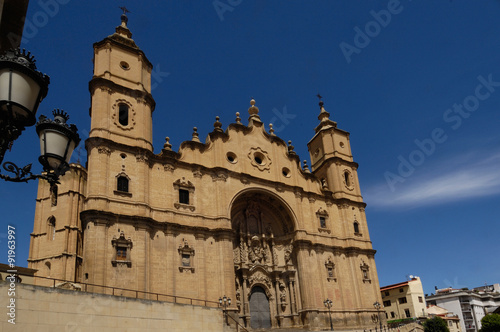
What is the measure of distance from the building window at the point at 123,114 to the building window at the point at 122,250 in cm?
910

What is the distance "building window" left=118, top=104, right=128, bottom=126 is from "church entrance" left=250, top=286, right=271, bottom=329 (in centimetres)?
1701

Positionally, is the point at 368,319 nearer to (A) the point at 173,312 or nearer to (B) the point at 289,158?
(B) the point at 289,158

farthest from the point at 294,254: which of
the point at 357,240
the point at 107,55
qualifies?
the point at 107,55

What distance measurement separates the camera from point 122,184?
27.0 metres

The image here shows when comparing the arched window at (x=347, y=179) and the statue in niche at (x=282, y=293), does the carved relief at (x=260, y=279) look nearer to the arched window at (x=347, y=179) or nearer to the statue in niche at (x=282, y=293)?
the statue in niche at (x=282, y=293)

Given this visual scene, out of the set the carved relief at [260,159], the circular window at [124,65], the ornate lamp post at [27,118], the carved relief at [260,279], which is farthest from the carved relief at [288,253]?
the ornate lamp post at [27,118]

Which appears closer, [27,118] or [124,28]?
[27,118]

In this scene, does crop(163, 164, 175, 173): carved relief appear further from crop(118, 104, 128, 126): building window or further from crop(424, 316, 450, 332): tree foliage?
crop(424, 316, 450, 332): tree foliage

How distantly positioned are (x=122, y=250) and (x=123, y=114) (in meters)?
10.8

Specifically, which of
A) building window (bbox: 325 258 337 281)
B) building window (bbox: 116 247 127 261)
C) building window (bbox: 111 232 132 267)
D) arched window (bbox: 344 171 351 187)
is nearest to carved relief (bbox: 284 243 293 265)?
building window (bbox: 325 258 337 281)

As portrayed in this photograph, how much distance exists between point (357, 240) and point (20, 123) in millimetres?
37277

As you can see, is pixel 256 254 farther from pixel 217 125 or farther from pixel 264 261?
pixel 217 125

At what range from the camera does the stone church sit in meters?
25.8

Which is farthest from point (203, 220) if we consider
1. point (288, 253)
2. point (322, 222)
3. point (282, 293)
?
point (322, 222)
